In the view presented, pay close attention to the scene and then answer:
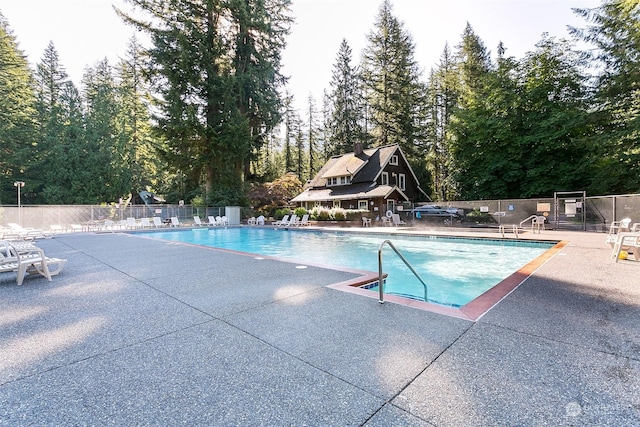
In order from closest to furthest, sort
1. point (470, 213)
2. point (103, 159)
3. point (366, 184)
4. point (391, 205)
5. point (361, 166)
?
point (470, 213) < point (391, 205) < point (366, 184) < point (361, 166) < point (103, 159)

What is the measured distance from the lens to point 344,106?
118ft

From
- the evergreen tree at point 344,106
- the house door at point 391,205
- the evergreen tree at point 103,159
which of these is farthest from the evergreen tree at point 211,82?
the house door at point 391,205

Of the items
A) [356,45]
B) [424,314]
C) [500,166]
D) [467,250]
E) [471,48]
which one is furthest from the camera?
[356,45]

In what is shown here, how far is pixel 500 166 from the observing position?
924 inches

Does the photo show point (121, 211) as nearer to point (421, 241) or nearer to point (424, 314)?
point (421, 241)

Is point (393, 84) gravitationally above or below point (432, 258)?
above

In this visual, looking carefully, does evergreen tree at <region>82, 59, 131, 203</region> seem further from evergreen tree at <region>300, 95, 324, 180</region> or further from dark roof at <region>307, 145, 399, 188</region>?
evergreen tree at <region>300, 95, 324, 180</region>

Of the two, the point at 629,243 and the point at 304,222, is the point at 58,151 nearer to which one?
the point at 304,222

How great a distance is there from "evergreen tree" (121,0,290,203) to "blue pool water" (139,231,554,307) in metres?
12.4

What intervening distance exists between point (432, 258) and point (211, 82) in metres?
22.6

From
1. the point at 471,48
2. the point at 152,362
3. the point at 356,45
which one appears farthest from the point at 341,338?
the point at 356,45

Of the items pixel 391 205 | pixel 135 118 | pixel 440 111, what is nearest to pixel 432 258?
pixel 391 205

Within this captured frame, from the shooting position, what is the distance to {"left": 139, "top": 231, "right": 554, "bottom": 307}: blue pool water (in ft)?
22.8

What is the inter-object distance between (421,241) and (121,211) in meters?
21.3
